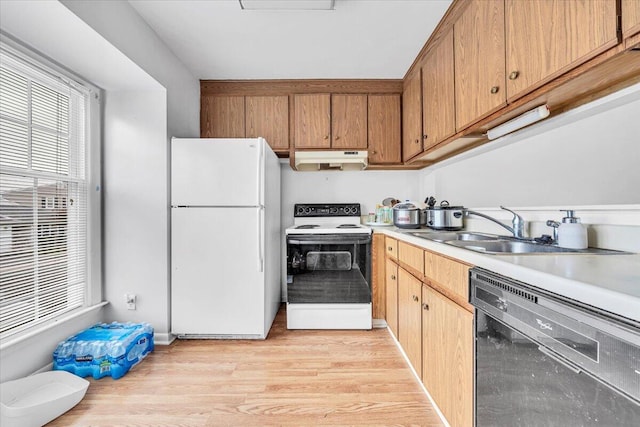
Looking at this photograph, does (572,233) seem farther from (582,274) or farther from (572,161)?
(582,274)

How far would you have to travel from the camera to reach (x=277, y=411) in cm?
149

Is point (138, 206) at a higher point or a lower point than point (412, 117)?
lower

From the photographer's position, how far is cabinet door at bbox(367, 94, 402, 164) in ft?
9.21

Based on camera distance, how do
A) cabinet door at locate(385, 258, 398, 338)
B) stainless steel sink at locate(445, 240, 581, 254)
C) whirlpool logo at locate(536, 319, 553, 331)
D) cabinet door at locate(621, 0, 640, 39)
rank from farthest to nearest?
cabinet door at locate(385, 258, 398, 338), stainless steel sink at locate(445, 240, 581, 254), cabinet door at locate(621, 0, 640, 39), whirlpool logo at locate(536, 319, 553, 331)

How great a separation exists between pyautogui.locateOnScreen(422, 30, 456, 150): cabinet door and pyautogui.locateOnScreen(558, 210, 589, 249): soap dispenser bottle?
0.89 metres

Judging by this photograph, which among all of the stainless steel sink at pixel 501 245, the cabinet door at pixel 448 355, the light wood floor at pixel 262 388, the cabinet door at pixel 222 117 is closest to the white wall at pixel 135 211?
the light wood floor at pixel 262 388

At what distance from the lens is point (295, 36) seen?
2.11 meters

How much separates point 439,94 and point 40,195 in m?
2.78

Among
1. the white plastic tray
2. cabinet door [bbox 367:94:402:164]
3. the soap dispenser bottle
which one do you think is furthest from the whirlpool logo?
cabinet door [bbox 367:94:402:164]

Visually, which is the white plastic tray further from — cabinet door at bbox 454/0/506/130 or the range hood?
cabinet door at bbox 454/0/506/130

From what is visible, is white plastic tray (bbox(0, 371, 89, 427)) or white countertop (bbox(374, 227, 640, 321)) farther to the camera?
white plastic tray (bbox(0, 371, 89, 427))

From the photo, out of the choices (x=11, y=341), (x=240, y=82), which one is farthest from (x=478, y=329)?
(x=240, y=82)

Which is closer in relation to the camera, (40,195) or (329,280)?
(40,195)

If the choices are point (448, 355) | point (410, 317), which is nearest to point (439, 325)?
point (448, 355)
